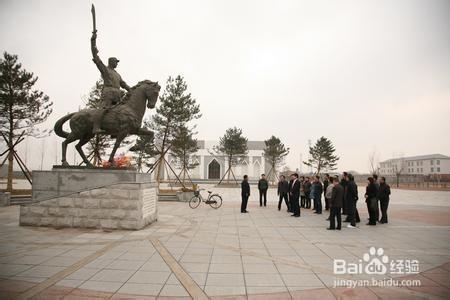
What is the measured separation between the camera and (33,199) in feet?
29.6

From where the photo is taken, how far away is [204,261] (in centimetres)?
552

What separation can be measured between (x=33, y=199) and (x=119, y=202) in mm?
3023

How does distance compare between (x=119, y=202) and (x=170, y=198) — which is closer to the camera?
(x=119, y=202)

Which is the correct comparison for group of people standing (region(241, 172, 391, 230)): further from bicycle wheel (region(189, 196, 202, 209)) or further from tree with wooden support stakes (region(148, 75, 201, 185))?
tree with wooden support stakes (region(148, 75, 201, 185))

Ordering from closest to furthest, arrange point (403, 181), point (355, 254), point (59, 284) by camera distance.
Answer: point (59, 284) < point (355, 254) < point (403, 181)

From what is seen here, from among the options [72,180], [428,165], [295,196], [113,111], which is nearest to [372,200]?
[295,196]

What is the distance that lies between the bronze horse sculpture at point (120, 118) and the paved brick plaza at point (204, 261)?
3.24 metres

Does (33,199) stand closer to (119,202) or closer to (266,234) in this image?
(119,202)

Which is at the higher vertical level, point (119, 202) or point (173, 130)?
point (173, 130)

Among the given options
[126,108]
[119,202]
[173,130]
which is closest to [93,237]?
[119,202]

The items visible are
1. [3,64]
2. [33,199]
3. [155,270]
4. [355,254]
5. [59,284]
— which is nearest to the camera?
[59,284]

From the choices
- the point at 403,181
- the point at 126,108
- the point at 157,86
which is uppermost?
the point at 157,86

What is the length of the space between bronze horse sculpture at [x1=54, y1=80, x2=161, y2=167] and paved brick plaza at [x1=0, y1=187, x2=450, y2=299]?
3.24 metres

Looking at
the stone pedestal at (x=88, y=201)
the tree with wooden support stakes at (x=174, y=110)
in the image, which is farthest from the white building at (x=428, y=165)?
the stone pedestal at (x=88, y=201)
